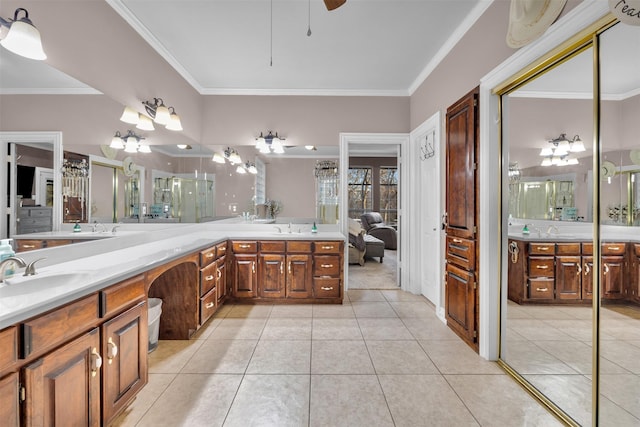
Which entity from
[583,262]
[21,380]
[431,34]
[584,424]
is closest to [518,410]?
[584,424]

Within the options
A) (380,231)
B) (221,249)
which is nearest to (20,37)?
(221,249)

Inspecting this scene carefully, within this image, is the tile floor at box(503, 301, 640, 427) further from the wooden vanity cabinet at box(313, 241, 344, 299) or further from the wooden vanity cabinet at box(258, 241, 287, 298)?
the wooden vanity cabinet at box(258, 241, 287, 298)

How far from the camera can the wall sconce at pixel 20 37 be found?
1603 millimetres

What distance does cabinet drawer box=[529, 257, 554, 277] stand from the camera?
1938 millimetres

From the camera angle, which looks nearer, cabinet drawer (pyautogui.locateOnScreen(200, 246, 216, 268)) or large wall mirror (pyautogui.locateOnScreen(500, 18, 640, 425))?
large wall mirror (pyautogui.locateOnScreen(500, 18, 640, 425))

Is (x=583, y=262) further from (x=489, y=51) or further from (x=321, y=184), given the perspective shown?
(x=321, y=184)

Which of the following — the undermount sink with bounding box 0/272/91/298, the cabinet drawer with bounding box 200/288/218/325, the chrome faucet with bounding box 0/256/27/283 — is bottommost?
the cabinet drawer with bounding box 200/288/218/325

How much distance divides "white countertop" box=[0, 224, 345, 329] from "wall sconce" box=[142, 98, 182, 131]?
1137 millimetres

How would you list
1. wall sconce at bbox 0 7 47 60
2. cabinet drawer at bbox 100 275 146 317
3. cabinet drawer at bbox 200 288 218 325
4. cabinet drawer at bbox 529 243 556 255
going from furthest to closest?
cabinet drawer at bbox 200 288 218 325 < cabinet drawer at bbox 529 243 556 255 < wall sconce at bbox 0 7 47 60 < cabinet drawer at bbox 100 275 146 317

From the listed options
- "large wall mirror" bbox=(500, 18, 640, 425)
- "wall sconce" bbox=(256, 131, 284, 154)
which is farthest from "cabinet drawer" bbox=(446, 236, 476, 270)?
"wall sconce" bbox=(256, 131, 284, 154)

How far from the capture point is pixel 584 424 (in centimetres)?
166

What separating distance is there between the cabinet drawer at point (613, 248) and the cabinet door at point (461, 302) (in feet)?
3.57

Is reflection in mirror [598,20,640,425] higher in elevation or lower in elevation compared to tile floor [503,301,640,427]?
higher

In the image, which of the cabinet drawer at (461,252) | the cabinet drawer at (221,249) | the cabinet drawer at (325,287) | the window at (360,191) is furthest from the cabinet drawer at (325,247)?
the window at (360,191)
